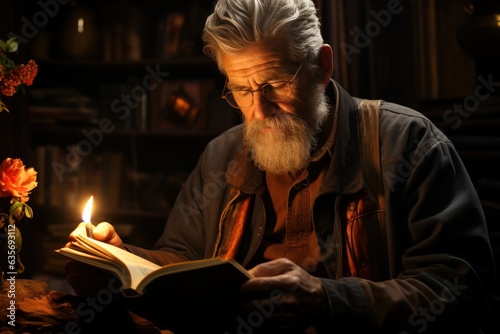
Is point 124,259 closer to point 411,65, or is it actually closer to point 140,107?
point 411,65

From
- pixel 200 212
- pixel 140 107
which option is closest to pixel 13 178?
pixel 200 212

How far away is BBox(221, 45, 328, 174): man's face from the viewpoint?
6.00ft

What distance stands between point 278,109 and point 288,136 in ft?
0.25

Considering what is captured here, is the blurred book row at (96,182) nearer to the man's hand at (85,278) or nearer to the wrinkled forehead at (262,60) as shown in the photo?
the wrinkled forehead at (262,60)

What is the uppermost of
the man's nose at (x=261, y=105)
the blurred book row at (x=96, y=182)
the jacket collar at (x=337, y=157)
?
the man's nose at (x=261, y=105)

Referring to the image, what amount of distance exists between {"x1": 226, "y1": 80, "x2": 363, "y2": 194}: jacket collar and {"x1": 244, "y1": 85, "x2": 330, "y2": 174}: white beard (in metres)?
0.04

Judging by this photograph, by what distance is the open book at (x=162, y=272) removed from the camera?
1243mm

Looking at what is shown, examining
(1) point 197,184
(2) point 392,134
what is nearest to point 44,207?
(1) point 197,184

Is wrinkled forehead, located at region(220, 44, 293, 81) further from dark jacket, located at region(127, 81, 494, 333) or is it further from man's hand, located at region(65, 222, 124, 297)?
man's hand, located at region(65, 222, 124, 297)

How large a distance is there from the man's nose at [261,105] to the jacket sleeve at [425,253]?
313 mm

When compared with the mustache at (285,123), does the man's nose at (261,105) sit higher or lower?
higher

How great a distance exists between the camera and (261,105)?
185cm

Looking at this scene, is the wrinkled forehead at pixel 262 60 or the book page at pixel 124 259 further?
the wrinkled forehead at pixel 262 60

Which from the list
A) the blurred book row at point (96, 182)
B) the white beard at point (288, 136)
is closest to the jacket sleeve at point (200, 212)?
the white beard at point (288, 136)
